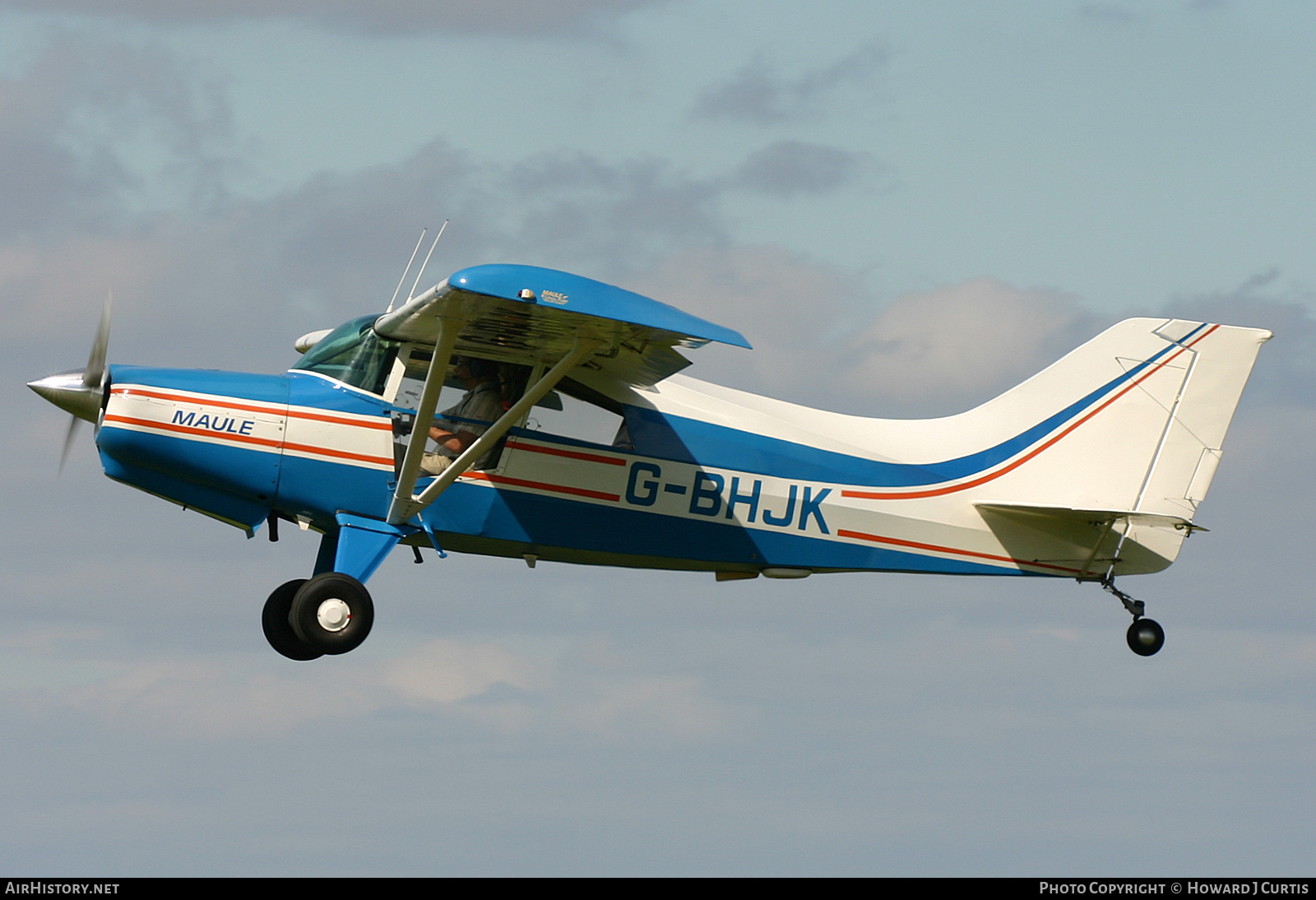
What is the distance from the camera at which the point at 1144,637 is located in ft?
43.1

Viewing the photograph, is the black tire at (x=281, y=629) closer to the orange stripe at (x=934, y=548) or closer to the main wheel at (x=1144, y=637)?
the orange stripe at (x=934, y=548)

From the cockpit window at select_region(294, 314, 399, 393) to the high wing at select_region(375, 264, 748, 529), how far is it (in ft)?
0.72

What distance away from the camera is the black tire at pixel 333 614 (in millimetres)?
11211

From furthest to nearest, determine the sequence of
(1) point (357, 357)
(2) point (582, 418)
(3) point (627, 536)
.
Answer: (3) point (627, 536), (2) point (582, 418), (1) point (357, 357)

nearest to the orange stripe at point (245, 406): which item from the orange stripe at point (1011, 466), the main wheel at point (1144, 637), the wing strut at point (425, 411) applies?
the wing strut at point (425, 411)

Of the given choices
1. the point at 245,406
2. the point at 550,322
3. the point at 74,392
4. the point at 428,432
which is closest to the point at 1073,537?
the point at 550,322

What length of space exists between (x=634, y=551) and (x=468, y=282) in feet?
10.2

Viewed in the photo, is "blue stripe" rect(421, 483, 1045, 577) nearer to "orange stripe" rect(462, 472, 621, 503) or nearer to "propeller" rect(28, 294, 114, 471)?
"orange stripe" rect(462, 472, 621, 503)

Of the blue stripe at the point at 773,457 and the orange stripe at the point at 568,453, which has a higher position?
the blue stripe at the point at 773,457

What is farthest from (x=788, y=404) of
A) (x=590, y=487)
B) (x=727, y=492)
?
(x=590, y=487)

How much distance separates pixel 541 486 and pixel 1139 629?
17.4ft

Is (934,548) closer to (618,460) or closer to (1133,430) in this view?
(1133,430)

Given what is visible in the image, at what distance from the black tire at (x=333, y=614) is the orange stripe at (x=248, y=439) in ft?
3.00

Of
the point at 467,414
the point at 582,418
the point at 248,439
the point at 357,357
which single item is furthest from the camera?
the point at 582,418
